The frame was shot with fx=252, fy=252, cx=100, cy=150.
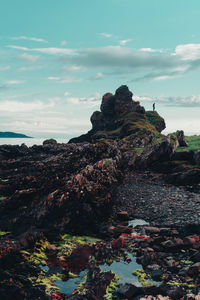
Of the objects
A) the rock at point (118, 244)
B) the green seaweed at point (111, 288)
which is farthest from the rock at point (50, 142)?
the green seaweed at point (111, 288)

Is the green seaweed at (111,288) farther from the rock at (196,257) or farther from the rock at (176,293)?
the rock at (196,257)

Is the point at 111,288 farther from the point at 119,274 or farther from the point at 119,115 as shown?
the point at 119,115

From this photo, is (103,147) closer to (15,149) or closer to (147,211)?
(147,211)

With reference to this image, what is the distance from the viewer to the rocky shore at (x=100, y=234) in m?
13.4

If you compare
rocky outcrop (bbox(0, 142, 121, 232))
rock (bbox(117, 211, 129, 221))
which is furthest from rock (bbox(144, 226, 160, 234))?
rocky outcrop (bbox(0, 142, 121, 232))

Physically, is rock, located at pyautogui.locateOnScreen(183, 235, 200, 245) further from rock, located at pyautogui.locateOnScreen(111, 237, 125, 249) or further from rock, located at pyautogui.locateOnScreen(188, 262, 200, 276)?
rock, located at pyautogui.locateOnScreen(111, 237, 125, 249)

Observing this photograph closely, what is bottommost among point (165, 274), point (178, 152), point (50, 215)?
point (165, 274)

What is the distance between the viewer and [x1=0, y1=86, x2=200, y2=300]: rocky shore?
529 inches

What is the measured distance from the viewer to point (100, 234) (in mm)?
21156

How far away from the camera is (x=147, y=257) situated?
53.2ft

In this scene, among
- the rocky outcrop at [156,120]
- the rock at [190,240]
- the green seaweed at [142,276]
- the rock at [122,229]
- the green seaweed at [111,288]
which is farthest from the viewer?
the rocky outcrop at [156,120]

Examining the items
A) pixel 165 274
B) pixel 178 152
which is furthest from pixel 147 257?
pixel 178 152

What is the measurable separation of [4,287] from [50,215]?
9153 millimetres

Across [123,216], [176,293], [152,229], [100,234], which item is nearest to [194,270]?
[176,293]
